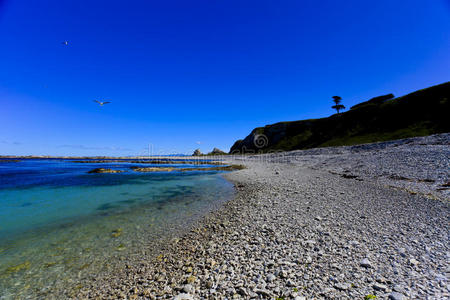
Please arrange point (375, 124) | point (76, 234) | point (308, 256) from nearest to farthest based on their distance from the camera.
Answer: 1. point (308, 256)
2. point (76, 234)
3. point (375, 124)

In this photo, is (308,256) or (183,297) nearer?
(183,297)

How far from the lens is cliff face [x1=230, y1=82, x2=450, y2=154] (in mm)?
67312

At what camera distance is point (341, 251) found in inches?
260

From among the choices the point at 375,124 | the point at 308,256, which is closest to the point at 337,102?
the point at 375,124

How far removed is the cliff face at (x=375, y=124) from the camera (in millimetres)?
67312

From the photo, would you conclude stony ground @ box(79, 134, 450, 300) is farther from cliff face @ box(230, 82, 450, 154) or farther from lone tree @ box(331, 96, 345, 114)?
lone tree @ box(331, 96, 345, 114)

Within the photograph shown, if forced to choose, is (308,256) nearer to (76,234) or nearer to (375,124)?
(76,234)

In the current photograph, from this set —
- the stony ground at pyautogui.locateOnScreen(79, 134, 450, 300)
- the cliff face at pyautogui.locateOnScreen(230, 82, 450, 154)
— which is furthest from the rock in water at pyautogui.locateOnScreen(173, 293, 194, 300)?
the cliff face at pyautogui.locateOnScreen(230, 82, 450, 154)

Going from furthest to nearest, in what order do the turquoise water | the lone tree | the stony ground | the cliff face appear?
the lone tree < the cliff face < the turquoise water < the stony ground

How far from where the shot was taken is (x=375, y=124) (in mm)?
87000

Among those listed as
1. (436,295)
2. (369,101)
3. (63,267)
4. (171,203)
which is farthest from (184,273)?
(369,101)

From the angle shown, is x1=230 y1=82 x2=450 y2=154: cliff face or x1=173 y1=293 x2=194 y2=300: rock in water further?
x1=230 y1=82 x2=450 y2=154: cliff face

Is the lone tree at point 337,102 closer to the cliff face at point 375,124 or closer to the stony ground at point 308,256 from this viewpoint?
the cliff face at point 375,124

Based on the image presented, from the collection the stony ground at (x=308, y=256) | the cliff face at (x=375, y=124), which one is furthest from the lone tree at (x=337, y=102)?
the stony ground at (x=308, y=256)
